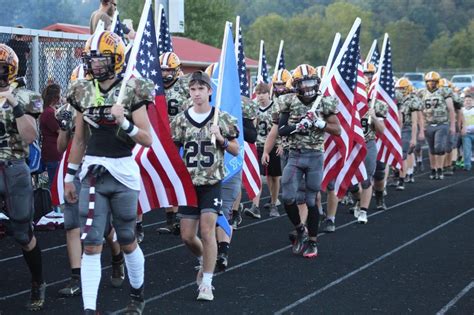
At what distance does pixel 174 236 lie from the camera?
12547 millimetres

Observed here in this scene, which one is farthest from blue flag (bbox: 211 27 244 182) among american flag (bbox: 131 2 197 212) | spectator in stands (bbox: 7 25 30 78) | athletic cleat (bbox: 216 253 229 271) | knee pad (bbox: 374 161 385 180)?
knee pad (bbox: 374 161 385 180)

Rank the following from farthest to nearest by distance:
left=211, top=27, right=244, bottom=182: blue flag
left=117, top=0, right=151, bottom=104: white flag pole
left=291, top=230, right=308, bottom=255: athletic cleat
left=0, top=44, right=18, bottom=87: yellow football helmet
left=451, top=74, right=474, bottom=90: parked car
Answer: left=451, top=74, right=474, bottom=90: parked car, left=291, top=230, right=308, bottom=255: athletic cleat, left=211, top=27, right=244, bottom=182: blue flag, left=0, top=44, right=18, bottom=87: yellow football helmet, left=117, top=0, right=151, bottom=104: white flag pole

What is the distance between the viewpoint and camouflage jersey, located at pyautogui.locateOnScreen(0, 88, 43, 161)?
808 cm

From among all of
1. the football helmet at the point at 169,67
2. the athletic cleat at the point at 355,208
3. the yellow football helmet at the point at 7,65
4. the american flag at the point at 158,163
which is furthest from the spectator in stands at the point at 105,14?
the athletic cleat at the point at 355,208

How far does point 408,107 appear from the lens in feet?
60.7

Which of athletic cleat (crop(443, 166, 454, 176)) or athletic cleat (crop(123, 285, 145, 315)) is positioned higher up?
athletic cleat (crop(123, 285, 145, 315))

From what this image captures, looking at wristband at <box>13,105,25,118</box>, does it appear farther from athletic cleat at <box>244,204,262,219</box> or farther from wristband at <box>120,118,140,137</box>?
athletic cleat at <box>244,204,262,219</box>

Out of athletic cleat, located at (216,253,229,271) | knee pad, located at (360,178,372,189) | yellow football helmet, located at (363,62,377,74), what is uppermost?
yellow football helmet, located at (363,62,377,74)

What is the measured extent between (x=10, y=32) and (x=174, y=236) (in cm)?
352

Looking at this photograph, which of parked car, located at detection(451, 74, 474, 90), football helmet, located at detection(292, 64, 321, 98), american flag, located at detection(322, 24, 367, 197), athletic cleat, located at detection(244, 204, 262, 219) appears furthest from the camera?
parked car, located at detection(451, 74, 474, 90)

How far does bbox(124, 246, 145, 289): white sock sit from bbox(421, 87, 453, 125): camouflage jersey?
13.5m

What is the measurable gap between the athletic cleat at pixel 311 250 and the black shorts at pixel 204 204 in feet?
7.78

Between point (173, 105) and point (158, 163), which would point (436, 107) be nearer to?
point (173, 105)

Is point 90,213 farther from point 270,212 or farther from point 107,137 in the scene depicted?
point 270,212
